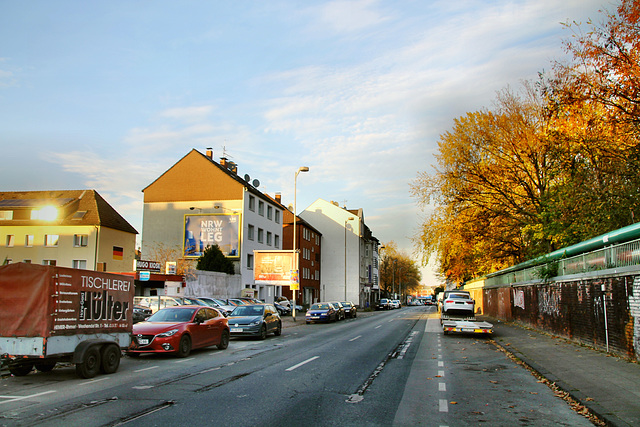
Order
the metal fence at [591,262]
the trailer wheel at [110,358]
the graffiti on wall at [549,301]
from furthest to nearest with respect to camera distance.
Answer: the graffiti on wall at [549,301] < the metal fence at [591,262] < the trailer wheel at [110,358]

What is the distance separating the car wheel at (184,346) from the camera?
1424 centimetres

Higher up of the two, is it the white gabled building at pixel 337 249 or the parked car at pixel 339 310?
the white gabled building at pixel 337 249

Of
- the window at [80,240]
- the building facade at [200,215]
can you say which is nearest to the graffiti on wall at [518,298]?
the building facade at [200,215]

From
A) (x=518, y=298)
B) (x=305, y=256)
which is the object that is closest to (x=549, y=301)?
(x=518, y=298)

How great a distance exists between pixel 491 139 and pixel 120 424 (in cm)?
2401

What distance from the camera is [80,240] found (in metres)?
48.5

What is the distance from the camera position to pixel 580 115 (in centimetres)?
1722

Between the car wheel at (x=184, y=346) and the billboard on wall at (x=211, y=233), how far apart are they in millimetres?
Answer: 31554

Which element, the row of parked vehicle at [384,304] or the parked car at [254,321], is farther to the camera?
the row of parked vehicle at [384,304]

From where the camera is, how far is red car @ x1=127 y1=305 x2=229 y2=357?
1388cm

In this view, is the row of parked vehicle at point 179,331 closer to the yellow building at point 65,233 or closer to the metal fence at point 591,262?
the metal fence at point 591,262

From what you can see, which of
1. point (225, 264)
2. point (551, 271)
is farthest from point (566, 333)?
point (225, 264)

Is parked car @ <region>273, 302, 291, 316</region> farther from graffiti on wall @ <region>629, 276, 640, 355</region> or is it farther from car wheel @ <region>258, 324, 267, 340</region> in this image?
graffiti on wall @ <region>629, 276, 640, 355</region>

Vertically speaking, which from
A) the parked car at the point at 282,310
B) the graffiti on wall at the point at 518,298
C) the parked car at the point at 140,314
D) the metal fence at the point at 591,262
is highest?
the metal fence at the point at 591,262
